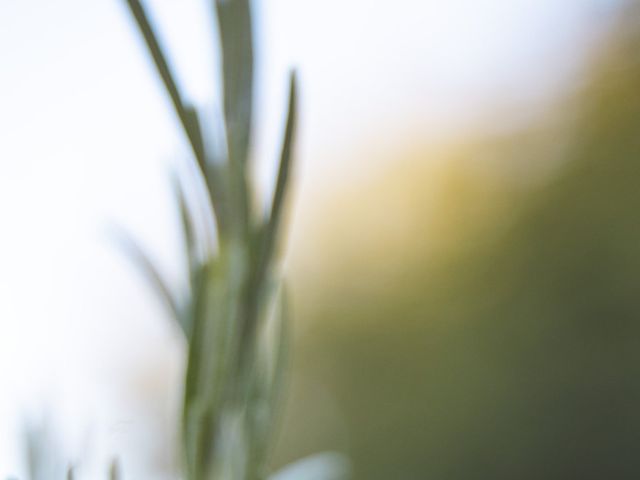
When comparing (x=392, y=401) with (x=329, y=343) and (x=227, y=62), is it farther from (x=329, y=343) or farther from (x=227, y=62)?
(x=227, y=62)

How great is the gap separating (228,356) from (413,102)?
445 cm

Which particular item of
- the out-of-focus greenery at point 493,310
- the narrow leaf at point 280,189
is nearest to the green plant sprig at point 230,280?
the narrow leaf at point 280,189

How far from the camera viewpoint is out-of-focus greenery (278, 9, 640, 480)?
3.54 meters

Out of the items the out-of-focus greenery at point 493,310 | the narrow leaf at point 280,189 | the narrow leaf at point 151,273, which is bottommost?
the out-of-focus greenery at point 493,310

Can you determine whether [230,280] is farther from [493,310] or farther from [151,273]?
[493,310]

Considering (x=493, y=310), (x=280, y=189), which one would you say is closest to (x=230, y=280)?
(x=280, y=189)

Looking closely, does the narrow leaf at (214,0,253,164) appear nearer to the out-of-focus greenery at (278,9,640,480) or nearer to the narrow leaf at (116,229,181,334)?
the narrow leaf at (116,229,181,334)

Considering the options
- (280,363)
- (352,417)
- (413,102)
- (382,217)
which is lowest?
(352,417)

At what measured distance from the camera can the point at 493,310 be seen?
3.94m

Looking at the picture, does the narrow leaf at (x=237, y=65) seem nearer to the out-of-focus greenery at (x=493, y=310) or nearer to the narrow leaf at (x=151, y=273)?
the narrow leaf at (x=151, y=273)

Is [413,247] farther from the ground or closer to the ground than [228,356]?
closer to the ground

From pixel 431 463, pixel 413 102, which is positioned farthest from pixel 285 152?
pixel 413 102

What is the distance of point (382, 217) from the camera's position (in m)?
4.47

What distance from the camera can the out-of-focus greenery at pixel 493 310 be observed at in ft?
11.6
